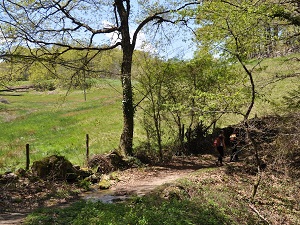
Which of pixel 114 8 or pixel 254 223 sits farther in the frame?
pixel 114 8

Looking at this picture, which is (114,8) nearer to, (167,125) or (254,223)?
(167,125)

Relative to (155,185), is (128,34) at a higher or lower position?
higher

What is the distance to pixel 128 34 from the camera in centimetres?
1466

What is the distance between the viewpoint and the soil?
8750mm

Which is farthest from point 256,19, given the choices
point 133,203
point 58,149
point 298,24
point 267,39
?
point 58,149

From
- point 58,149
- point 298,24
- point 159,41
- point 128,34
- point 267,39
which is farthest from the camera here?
point 58,149

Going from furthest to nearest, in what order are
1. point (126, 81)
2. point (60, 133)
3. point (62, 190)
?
point (60, 133) → point (126, 81) → point (62, 190)

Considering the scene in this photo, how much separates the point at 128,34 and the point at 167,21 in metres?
2.27

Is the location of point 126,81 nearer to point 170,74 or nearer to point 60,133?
point 170,74

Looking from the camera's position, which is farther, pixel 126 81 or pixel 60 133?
pixel 60 133

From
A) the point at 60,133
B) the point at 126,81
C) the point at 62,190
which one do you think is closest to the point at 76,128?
the point at 60,133

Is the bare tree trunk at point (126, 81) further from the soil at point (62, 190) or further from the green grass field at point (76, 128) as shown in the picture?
the soil at point (62, 190)

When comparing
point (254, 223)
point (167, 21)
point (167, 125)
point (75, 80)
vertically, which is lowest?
point (254, 223)

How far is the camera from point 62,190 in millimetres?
10633
